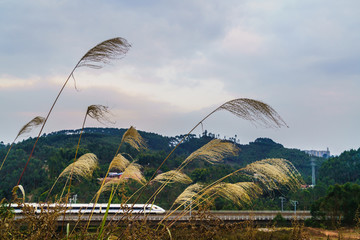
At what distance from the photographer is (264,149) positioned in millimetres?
75125

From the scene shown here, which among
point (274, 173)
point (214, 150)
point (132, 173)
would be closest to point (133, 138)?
point (132, 173)

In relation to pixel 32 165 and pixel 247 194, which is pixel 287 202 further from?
pixel 247 194

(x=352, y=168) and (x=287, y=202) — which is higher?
(x=352, y=168)

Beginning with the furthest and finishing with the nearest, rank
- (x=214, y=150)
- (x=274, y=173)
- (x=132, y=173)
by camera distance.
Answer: (x=132, y=173) → (x=214, y=150) → (x=274, y=173)

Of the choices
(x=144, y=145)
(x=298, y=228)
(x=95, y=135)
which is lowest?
(x=298, y=228)

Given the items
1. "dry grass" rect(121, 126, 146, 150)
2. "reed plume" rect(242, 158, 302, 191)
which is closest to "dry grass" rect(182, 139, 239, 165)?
→ "reed plume" rect(242, 158, 302, 191)

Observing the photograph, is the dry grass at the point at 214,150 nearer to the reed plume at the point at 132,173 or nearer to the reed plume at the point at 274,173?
the reed plume at the point at 274,173

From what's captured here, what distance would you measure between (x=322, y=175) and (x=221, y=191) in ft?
168

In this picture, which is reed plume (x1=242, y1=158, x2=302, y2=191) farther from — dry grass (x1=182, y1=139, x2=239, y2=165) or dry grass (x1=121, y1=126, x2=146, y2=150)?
dry grass (x1=121, y1=126, x2=146, y2=150)

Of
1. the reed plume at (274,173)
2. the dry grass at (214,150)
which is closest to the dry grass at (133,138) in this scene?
the dry grass at (214,150)

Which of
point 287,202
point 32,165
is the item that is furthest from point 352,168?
point 32,165

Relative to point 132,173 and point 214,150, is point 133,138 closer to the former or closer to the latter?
point 132,173

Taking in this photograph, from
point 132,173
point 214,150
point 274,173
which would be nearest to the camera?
point 274,173

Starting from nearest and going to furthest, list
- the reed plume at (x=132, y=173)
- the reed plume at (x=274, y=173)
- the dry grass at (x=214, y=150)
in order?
the reed plume at (x=274, y=173) → the dry grass at (x=214, y=150) → the reed plume at (x=132, y=173)
